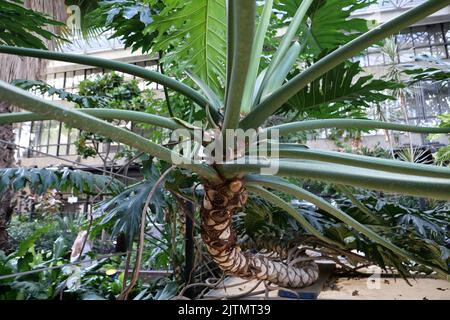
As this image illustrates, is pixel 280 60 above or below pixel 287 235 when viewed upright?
above

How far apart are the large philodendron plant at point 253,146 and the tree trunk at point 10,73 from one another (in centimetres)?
259

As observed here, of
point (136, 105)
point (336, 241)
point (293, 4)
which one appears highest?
point (136, 105)

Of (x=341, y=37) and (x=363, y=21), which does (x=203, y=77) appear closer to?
(x=341, y=37)

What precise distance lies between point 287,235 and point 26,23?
1.06m

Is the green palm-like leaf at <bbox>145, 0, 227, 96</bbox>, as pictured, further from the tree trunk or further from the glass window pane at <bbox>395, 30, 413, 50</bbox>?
the glass window pane at <bbox>395, 30, 413, 50</bbox>

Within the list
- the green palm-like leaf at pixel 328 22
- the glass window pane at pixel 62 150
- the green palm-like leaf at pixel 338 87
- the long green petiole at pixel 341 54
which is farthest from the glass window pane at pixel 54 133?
the long green petiole at pixel 341 54

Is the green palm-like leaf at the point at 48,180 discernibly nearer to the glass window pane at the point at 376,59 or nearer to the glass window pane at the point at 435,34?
the glass window pane at the point at 376,59

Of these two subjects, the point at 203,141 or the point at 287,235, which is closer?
the point at 203,141

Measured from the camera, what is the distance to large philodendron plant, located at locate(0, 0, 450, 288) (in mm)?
415

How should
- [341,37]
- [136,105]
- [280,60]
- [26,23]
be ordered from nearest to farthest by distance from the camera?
[280,60], [26,23], [341,37], [136,105]

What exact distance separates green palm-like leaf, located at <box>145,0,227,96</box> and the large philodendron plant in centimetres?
26

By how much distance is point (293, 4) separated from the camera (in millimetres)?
1365
